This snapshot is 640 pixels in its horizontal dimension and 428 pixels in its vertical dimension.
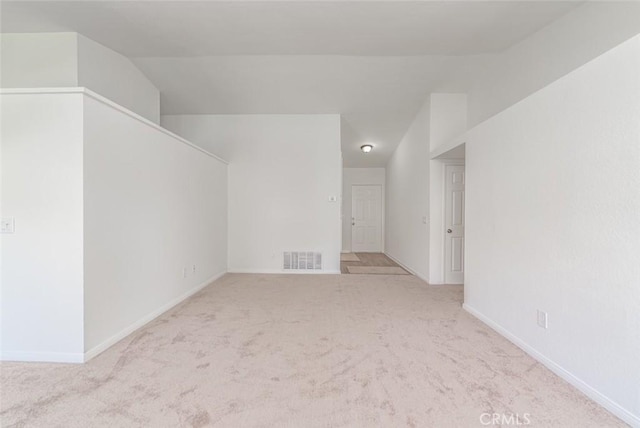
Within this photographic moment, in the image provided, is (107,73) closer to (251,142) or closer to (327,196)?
(251,142)

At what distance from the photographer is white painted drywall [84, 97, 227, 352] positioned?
2.22 meters

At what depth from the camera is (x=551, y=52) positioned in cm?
289

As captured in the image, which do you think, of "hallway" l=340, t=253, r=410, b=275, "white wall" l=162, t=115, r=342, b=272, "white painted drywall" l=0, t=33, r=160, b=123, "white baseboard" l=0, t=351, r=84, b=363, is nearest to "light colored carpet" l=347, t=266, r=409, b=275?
"hallway" l=340, t=253, r=410, b=275

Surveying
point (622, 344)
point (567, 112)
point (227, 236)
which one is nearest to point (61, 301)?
point (227, 236)

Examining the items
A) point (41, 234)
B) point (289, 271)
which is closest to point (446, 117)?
point (289, 271)

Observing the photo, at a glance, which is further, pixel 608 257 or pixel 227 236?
pixel 227 236

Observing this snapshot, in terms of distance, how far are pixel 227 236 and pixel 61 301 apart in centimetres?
311

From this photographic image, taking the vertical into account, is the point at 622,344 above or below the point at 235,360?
above

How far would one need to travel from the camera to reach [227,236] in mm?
A: 5215

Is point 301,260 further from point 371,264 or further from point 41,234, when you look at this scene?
point 41,234

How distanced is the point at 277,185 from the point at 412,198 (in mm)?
2431

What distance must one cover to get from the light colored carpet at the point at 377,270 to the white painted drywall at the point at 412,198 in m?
0.20

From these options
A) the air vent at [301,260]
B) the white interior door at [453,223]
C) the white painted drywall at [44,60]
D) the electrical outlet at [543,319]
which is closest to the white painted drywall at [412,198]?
the white interior door at [453,223]

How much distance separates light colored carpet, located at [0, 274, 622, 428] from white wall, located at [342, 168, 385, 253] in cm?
550
